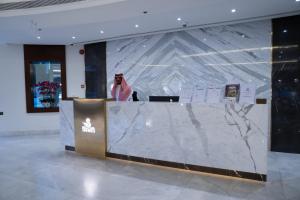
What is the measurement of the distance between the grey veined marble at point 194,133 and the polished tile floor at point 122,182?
0.27m

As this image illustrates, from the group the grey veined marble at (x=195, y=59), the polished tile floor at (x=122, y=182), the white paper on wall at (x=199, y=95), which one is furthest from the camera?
the grey veined marble at (x=195, y=59)

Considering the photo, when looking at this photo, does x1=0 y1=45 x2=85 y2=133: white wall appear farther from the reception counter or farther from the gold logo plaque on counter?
the reception counter

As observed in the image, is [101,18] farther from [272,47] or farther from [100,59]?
[272,47]

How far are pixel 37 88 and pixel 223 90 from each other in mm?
6645

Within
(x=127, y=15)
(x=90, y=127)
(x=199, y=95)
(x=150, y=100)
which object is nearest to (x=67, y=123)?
(x=90, y=127)

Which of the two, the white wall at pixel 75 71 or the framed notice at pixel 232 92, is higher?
the white wall at pixel 75 71

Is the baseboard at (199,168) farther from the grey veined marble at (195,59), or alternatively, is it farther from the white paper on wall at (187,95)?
the grey veined marble at (195,59)

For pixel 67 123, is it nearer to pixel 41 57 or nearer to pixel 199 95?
pixel 199 95

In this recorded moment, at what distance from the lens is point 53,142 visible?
276 inches

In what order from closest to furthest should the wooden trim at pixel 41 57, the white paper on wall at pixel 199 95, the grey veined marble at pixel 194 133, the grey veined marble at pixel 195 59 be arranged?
1. the grey veined marble at pixel 194 133
2. the white paper on wall at pixel 199 95
3. the grey veined marble at pixel 195 59
4. the wooden trim at pixel 41 57

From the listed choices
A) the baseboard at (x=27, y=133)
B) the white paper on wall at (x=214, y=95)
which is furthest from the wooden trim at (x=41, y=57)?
the white paper on wall at (x=214, y=95)

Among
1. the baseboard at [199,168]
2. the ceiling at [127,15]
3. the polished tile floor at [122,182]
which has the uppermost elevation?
the ceiling at [127,15]

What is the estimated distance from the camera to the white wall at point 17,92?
812 cm

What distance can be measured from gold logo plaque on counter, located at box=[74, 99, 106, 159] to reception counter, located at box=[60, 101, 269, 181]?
155 mm
